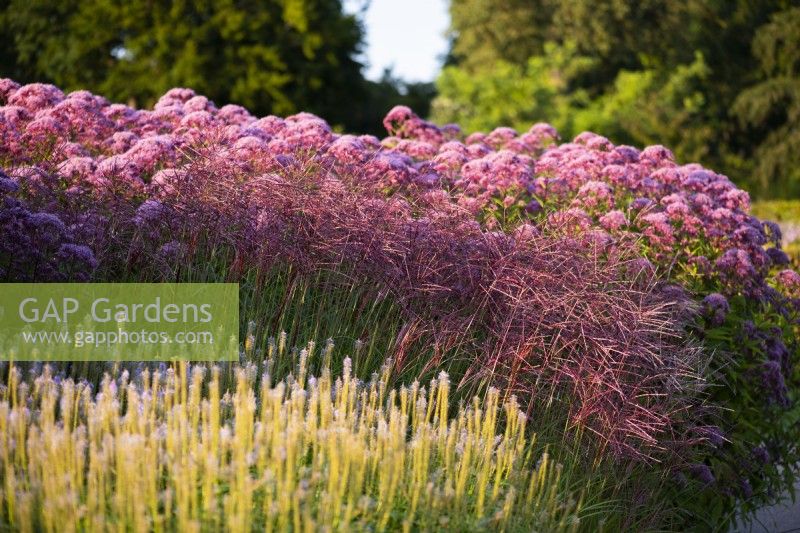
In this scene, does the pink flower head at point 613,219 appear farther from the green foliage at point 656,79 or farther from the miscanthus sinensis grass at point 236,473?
the green foliage at point 656,79

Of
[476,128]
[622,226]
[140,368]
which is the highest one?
[476,128]

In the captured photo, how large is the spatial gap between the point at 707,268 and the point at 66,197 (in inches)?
152

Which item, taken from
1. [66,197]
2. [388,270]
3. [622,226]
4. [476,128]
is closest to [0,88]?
[66,197]

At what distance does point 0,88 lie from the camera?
23.3 feet

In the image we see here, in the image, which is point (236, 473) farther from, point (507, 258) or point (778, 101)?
point (778, 101)

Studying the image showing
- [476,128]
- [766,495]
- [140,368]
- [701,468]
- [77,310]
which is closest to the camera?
[140,368]

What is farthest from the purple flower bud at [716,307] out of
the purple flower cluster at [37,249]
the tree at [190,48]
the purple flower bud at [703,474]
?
the tree at [190,48]

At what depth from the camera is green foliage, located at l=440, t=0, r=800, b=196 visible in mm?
34062

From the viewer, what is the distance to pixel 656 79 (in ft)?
122

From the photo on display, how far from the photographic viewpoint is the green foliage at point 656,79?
112 ft

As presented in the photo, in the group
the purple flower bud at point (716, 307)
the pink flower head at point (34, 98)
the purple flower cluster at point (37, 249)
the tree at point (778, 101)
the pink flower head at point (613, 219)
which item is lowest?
the purple flower bud at point (716, 307)

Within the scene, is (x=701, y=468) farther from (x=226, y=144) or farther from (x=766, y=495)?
(x=226, y=144)

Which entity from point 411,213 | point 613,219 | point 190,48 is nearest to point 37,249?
point 411,213

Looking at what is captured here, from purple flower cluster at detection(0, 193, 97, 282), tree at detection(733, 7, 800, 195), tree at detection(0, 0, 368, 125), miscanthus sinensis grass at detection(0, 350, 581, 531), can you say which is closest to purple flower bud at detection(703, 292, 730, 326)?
miscanthus sinensis grass at detection(0, 350, 581, 531)
